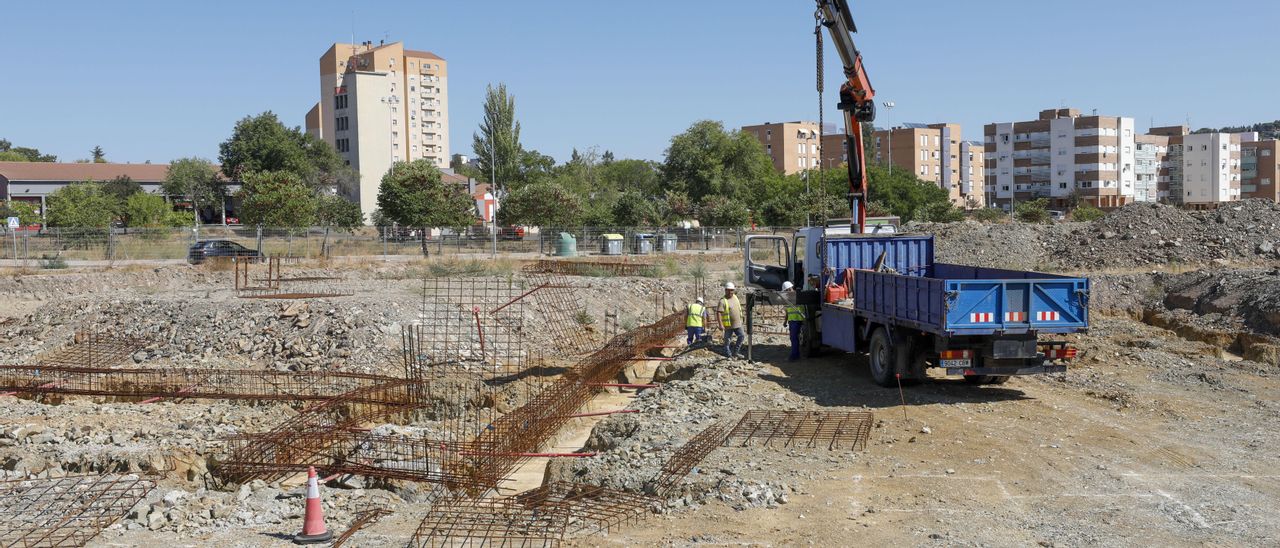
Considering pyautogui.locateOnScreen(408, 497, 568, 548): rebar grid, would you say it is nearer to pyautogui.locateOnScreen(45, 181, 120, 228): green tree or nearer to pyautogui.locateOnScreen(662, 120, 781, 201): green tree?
pyautogui.locateOnScreen(45, 181, 120, 228): green tree

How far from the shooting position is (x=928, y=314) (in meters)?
12.9

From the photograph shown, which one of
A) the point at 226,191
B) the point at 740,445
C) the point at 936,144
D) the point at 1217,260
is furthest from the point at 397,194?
the point at 936,144

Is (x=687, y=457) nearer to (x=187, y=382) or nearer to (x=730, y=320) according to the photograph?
(x=730, y=320)

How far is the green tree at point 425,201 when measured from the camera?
54.5 metres

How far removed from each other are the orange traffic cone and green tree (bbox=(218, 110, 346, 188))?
7210 cm

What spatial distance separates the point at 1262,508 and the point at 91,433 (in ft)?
39.0

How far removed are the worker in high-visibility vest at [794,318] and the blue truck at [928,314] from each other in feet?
0.26

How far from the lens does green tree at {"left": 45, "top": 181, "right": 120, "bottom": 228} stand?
56625 mm

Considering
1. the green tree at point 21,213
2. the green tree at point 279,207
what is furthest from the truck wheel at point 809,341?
the green tree at point 21,213

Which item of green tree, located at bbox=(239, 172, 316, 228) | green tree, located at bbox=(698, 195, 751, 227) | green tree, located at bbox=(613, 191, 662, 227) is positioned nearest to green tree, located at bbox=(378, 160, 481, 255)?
green tree, located at bbox=(239, 172, 316, 228)

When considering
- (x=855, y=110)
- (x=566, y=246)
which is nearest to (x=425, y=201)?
(x=566, y=246)

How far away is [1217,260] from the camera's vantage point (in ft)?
106

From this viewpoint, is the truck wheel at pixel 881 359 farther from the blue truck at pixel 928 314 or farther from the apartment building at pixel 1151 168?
the apartment building at pixel 1151 168

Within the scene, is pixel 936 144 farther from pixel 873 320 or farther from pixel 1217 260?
pixel 873 320
